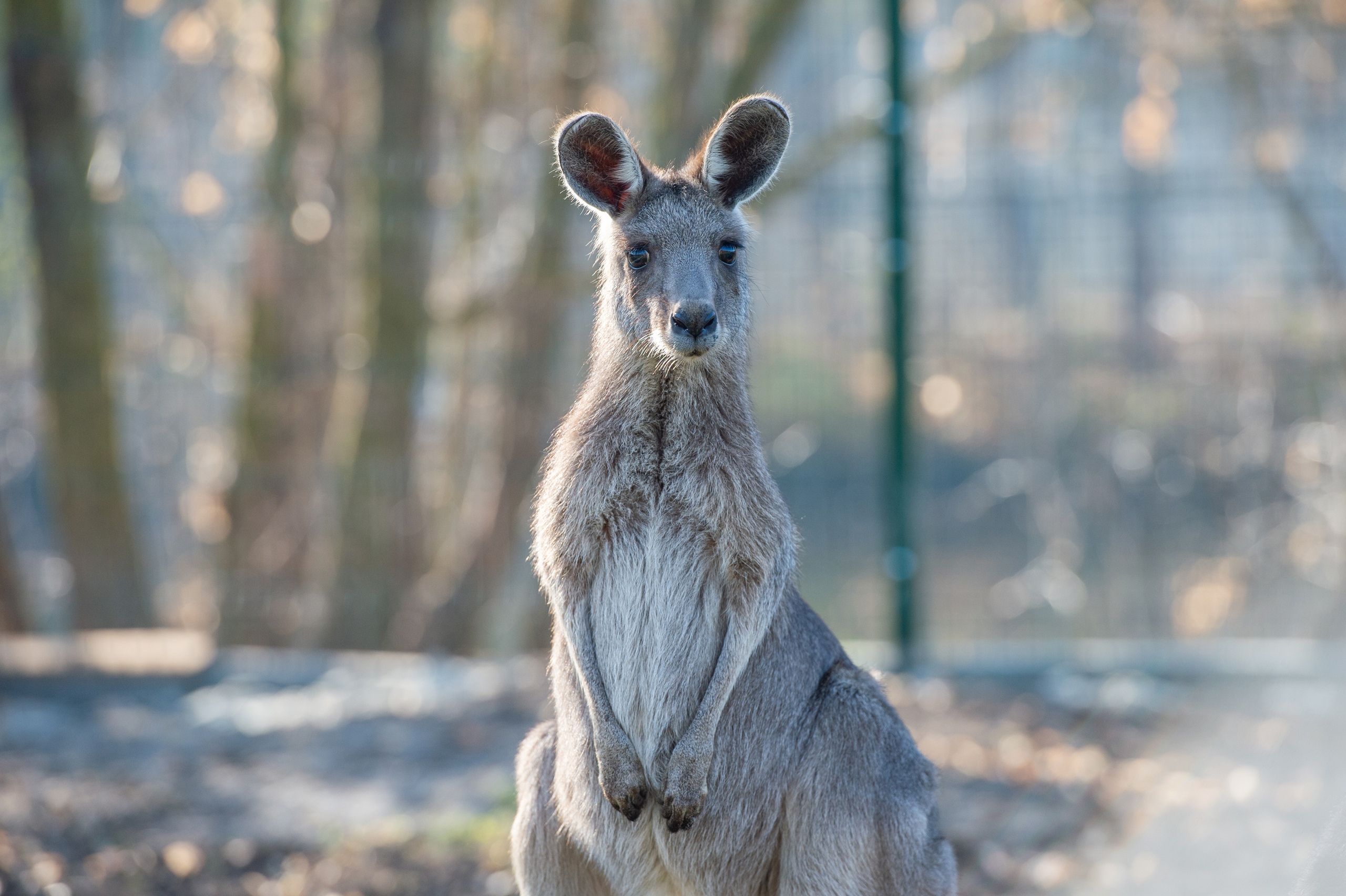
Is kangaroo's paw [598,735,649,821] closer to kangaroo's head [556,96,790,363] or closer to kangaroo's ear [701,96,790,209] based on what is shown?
kangaroo's head [556,96,790,363]

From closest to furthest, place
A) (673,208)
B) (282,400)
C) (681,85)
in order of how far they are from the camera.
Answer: (673,208), (681,85), (282,400)

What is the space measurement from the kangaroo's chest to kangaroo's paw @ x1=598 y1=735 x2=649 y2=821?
86mm

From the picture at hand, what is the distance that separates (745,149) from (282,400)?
16.6 feet

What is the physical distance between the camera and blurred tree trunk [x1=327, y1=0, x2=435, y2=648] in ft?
24.0

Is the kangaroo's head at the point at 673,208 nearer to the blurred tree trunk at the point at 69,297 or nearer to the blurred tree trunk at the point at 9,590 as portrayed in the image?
Result: the blurred tree trunk at the point at 69,297

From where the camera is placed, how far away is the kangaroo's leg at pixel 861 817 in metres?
2.88

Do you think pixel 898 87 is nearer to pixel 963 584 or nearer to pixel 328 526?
pixel 963 584

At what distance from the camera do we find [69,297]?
7008mm

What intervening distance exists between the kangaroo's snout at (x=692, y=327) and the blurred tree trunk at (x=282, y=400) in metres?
5.13

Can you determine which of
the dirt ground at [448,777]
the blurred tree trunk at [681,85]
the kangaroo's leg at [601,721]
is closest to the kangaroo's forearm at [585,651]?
the kangaroo's leg at [601,721]

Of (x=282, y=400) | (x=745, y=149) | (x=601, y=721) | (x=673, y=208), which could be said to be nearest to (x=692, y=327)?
(x=673, y=208)

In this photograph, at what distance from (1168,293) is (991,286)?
37.1 inches

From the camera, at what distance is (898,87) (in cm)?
641

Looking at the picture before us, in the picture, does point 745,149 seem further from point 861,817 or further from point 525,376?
point 525,376
